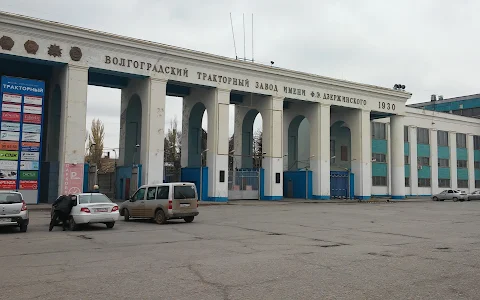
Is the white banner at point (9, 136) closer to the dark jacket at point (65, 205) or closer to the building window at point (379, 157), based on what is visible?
the dark jacket at point (65, 205)

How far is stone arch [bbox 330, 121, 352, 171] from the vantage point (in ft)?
175

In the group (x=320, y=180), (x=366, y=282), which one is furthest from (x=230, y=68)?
(x=366, y=282)

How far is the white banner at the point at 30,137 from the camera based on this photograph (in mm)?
28984

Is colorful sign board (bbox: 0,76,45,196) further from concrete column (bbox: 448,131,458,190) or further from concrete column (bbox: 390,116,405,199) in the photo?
concrete column (bbox: 448,131,458,190)

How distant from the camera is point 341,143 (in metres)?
54.4

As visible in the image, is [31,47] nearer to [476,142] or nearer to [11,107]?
[11,107]

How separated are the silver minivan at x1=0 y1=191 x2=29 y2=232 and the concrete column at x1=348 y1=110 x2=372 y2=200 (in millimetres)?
36912

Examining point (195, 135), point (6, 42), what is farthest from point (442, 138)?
point (6, 42)

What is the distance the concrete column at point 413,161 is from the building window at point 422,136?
1.21 metres

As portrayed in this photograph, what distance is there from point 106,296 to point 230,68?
3331cm

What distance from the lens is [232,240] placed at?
13.6 metres

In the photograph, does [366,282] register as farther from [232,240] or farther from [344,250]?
[232,240]

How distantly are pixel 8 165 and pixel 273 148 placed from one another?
71.2 ft

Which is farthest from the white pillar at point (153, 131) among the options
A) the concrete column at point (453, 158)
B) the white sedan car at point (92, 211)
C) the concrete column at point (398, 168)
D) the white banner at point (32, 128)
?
the concrete column at point (453, 158)
